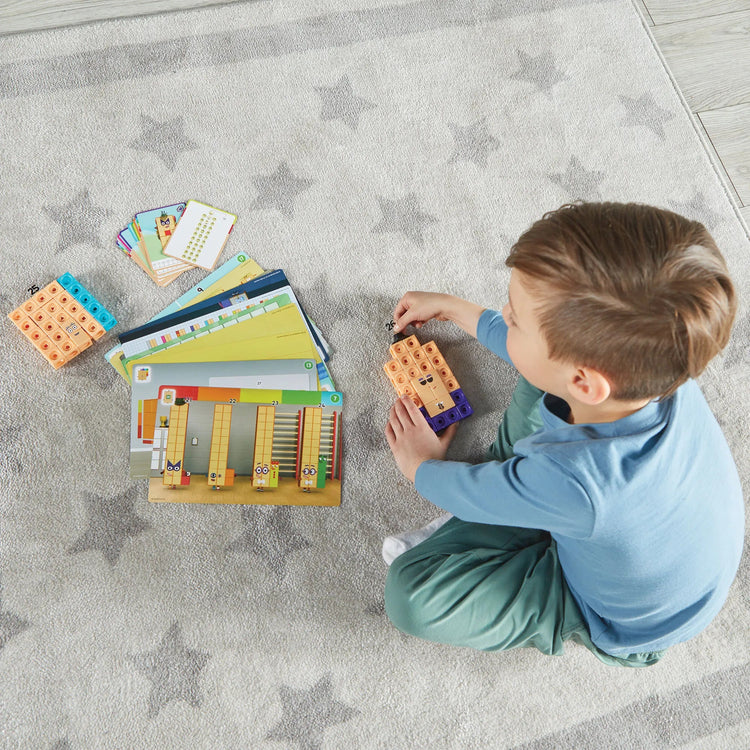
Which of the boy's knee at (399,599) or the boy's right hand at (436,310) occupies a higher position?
the boy's right hand at (436,310)

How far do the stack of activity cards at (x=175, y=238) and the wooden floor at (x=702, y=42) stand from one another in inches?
16.0

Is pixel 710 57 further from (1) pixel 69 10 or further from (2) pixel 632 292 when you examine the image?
(1) pixel 69 10

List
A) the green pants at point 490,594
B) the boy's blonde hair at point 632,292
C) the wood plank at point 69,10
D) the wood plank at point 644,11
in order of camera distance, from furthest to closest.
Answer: the wood plank at point 644,11, the wood plank at point 69,10, the green pants at point 490,594, the boy's blonde hair at point 632,292

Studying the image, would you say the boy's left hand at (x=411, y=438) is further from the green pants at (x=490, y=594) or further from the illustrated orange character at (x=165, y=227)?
the illustrated orange character at (x=165, y=227)

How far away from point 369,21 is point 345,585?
98cm

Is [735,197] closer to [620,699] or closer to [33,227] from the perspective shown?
[620,699]

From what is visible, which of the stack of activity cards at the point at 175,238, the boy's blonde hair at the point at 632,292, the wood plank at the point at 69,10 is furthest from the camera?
the wood plank at the point at 69,10

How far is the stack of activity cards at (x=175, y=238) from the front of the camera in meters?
1.10

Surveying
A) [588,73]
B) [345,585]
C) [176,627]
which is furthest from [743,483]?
[176,627]

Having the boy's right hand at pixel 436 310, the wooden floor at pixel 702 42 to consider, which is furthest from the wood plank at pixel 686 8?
the boy's right hand at pixel 436 310

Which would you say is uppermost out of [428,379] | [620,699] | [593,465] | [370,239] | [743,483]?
[593,465]

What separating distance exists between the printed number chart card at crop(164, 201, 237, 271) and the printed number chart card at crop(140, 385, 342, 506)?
215 millimetres

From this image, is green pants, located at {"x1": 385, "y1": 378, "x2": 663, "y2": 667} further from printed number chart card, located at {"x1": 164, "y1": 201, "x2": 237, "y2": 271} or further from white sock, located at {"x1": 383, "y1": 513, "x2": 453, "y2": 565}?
printed number chart card, located at {"x1": 164, "y1": 201, "x2": 237, "y2": 271}

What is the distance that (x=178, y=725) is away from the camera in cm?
95
